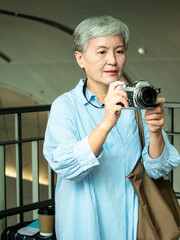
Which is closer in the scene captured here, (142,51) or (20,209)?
(20,209)

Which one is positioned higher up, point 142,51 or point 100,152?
point 142,51

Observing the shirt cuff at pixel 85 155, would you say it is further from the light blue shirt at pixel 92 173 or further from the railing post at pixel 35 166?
the railing post at pixel 35 166

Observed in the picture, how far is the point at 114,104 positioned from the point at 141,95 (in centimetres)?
12

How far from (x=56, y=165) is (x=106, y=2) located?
9628 mm

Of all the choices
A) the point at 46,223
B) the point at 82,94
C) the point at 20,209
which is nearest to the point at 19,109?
the point at 20,209

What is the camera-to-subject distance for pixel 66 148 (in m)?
1.75

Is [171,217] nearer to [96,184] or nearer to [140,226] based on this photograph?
[140,226]

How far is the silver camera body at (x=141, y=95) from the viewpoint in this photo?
67.7 inches

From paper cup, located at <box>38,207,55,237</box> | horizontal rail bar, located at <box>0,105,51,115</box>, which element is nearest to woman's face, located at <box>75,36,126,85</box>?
paper cup, located at <box>38,207,55,237</box>

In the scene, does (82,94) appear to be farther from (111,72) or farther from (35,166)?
(35,166)

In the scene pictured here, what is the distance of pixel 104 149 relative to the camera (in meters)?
1.85

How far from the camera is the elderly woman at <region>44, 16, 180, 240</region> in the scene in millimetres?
1774

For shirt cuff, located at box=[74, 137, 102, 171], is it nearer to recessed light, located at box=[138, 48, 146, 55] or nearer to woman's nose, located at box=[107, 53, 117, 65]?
woman's nose, located at box=[107, 53, 117, 65]

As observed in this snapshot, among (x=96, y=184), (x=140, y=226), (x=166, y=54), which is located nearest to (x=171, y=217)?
(x=140, y=226)
